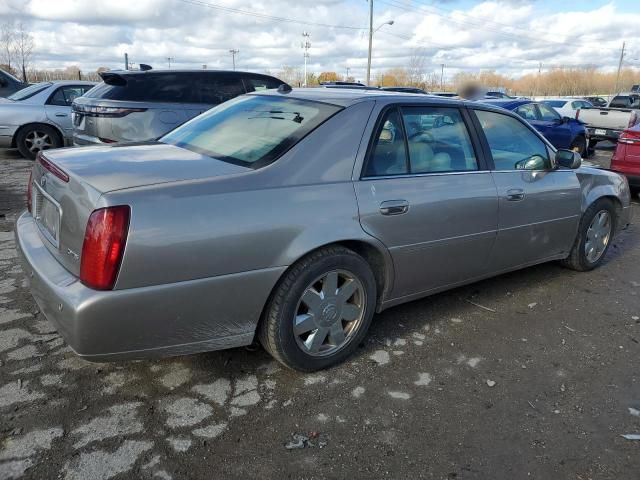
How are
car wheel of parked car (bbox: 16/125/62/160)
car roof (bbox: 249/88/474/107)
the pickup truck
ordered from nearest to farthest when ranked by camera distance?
A: car roof (bbox: 249/88/474/107) < car wheel of parked car (bbox: 16/125/62/160) < the pickup truck

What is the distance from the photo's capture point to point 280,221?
2648 millimetres

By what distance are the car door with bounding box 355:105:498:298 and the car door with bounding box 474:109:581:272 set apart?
170 millimetres

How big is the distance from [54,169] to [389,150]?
6.19 feet

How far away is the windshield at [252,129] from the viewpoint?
9.68 ft

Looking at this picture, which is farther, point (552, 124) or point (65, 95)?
point (552, 124)

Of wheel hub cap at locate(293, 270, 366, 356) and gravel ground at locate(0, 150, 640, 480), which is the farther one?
wheel hub cap at locate(293, 270, 366, 356)

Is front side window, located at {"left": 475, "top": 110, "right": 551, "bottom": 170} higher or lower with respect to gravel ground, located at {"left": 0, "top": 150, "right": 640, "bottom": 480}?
higher

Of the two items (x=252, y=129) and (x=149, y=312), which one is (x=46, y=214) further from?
(x=252, y=129)

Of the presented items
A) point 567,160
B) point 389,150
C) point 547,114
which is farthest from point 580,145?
point 389,150

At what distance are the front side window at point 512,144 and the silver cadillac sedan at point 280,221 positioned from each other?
1cm

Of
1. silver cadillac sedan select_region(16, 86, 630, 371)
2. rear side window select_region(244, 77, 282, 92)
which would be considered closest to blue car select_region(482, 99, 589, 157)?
rear side window select_region(244, 77, 282, 92)

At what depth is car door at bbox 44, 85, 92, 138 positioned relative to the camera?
9781 mm

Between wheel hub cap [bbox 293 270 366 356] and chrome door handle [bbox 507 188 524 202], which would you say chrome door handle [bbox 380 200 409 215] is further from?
chrome door handle [bbox 507 188 524 202]

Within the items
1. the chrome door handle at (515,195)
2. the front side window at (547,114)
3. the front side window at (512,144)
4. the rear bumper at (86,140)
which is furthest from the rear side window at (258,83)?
the front side window at (547,114)
